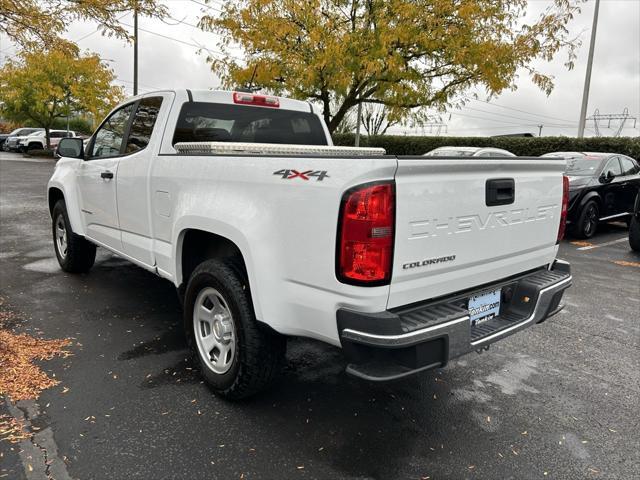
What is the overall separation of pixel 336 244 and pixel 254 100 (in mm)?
2376

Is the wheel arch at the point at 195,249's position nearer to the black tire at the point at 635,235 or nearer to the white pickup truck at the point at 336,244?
the white pickup truck at the point at 336,244

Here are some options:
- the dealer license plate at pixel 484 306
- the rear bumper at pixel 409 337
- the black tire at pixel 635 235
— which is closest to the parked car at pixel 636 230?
the black tire at pixel 635 235

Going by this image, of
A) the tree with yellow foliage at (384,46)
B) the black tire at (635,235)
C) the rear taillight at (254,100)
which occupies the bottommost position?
the black tire at (635,235)

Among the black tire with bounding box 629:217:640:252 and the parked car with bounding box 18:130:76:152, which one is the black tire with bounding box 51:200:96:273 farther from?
the parked car with bounding box 18:130:76:152

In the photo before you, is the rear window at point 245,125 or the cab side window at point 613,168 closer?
the rear window at point 245,125

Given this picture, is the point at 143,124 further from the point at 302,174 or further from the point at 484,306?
the point at 484,306

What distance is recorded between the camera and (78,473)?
7.94 feet

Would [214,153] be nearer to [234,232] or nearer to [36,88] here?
[234,232]

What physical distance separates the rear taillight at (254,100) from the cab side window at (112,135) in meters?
1.02

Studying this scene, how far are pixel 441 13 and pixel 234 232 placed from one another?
10072 millimetres

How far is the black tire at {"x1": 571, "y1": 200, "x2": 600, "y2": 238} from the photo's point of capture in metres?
9.73

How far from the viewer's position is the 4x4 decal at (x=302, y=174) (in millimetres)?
2371

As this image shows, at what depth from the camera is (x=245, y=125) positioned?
4.27 meters

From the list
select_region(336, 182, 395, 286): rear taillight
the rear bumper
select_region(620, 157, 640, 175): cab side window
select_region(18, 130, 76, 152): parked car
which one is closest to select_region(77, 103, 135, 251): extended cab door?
select_region(336, 182, 395, 286): rear taillight
